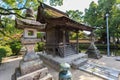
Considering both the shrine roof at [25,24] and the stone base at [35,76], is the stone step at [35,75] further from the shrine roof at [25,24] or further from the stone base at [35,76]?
the shrine roof at [25,24]

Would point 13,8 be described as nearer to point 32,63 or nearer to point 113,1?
point 32,63

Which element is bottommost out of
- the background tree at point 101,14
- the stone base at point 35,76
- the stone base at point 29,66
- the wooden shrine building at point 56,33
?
the stone base at point 35,76

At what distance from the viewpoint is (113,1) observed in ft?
60.5

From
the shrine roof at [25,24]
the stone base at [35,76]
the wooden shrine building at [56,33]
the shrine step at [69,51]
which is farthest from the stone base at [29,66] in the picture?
the shrine step at [69,51]

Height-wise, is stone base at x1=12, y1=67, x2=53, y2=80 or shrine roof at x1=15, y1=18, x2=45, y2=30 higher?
shrine roof at x1=15, y1=18, x2=45, y2=30

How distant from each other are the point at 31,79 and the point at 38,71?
413 millimetres

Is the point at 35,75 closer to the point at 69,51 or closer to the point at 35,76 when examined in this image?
the point at 35,76

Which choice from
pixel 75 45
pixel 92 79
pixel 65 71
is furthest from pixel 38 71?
pixel 75 45

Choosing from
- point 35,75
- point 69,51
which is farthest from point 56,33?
point 35,75

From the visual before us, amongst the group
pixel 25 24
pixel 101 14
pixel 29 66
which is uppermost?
pixel 101 14

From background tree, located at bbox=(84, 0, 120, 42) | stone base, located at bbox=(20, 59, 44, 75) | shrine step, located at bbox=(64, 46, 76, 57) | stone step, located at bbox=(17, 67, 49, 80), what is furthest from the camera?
background tree, located at bbox=(84, 0, 120, 42)

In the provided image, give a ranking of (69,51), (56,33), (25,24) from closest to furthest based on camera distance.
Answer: (25,24)
(56,33)
(69,51)

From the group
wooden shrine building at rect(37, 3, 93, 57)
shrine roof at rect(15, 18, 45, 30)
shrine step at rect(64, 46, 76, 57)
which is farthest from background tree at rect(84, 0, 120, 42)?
shrine roof at rect(15, 18, 45, 30)

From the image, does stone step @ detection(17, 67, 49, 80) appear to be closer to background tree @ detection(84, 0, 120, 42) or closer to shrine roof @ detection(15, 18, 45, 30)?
shrine roof @ detection(15, 18, 45, 30)
